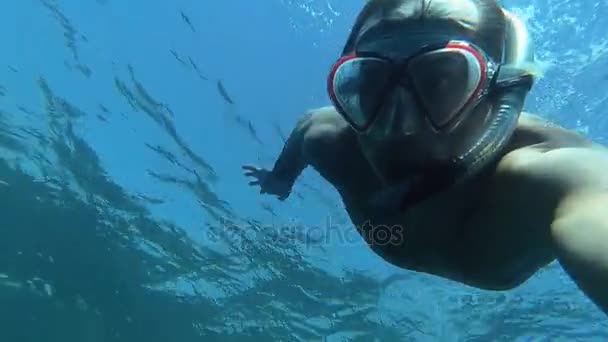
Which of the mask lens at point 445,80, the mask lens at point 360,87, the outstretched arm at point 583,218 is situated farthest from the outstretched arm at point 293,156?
the outstretched arm at point 583,218

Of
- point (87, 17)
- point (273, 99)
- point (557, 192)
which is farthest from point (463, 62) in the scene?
point (87, 17)

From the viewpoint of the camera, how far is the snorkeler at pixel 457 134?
2.64 m

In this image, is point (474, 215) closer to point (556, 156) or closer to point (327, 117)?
point (556, 156)

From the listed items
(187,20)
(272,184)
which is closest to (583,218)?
(272,184)

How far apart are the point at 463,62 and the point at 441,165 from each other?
54 cm

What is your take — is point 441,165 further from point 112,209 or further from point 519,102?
point 112,209

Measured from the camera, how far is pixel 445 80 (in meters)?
2.75

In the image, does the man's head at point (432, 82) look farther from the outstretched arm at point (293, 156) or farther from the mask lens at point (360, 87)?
the outstretched arm at point (293, 156)

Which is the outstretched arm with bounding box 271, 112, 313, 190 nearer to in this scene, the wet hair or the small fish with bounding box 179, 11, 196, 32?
the wet hair

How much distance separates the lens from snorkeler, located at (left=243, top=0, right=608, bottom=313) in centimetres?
264

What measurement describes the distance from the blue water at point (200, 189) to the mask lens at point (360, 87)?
6.00 metres

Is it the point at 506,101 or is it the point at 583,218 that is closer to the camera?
the point at 583,218

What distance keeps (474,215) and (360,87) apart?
0.95m

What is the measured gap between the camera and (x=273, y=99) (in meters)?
12.1
